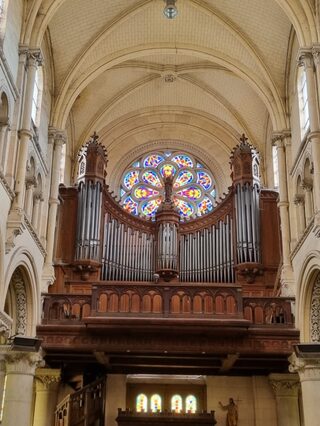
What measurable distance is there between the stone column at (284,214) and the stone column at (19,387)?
628 cm

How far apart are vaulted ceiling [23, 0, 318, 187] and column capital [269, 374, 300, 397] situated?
696 centimetres

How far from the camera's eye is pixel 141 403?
1970cm

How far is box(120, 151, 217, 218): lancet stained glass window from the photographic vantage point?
23.8m

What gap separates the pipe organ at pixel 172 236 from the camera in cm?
1914

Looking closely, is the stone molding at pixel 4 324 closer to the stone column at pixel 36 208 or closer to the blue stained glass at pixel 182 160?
the stone column at pixel 36 208

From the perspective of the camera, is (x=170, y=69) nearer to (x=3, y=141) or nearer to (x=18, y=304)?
(x=3, y=141)

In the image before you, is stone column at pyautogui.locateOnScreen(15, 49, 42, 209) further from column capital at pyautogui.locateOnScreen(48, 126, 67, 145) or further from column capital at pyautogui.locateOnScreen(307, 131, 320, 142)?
column capital at pyautogui.locateOnScreen(307, 131, 320, 142)

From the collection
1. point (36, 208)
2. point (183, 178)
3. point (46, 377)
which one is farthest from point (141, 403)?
point (183, 178)

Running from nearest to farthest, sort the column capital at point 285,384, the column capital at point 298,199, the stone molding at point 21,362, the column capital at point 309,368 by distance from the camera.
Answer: the column capital at point 309,368 → the stone molding at point 21,362 → the column capital at point 298,199 → the column capital at point 285,384

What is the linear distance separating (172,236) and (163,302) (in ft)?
16.0

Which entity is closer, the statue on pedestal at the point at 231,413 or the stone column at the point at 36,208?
the stone column at the point at 36,208

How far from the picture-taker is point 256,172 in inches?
808

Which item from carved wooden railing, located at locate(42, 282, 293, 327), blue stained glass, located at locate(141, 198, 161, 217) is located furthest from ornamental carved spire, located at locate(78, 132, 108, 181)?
carved wooden railing, located at locate(42, 282, 293, 327)

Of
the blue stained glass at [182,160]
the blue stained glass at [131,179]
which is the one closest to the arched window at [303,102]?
the blue stained glass at [182,160]
